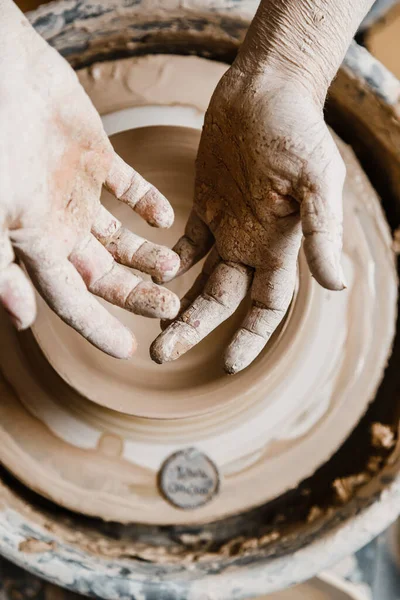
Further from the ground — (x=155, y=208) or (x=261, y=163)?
(x=261, y=163)

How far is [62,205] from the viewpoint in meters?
0.92

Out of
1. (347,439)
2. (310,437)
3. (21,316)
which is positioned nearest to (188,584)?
(310,437)

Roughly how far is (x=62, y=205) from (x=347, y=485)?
0.97 metres

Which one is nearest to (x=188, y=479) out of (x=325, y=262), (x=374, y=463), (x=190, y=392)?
(x=190, y=392)

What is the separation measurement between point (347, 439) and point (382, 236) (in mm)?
540

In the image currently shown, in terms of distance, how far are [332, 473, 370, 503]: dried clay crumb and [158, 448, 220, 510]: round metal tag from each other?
1.02 ft

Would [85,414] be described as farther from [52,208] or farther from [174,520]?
[52,208]

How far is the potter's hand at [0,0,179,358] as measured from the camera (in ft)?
2.81

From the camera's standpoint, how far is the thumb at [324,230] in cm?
81

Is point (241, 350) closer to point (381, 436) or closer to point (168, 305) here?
point (168, 305)

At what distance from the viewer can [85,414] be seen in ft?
4.19

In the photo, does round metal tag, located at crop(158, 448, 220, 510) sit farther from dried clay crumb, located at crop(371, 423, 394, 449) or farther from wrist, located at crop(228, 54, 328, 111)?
wrist, located at crop(228, 54, 328, 111)

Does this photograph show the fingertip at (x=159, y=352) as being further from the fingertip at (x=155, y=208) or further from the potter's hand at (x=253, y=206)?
the fingertip at (x=155, y=208)

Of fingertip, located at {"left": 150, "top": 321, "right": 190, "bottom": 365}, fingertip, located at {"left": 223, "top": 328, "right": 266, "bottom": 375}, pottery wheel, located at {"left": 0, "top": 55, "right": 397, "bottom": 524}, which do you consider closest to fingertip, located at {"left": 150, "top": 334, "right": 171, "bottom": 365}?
fingertip, located at {"left": 150, "top": 321, "right": 190, "bottom": 365}
